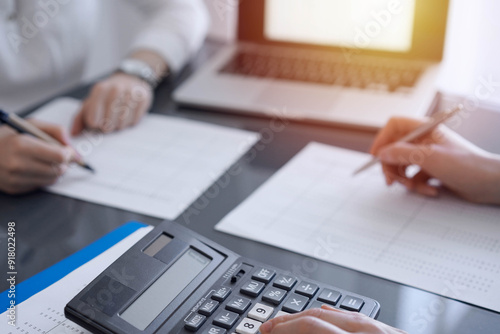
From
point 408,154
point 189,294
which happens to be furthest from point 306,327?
point 408,154

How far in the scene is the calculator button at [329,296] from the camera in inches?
21.2

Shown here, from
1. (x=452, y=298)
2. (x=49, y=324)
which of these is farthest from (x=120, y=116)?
(x=452, y=298)

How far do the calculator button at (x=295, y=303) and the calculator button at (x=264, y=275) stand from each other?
0.03 metres

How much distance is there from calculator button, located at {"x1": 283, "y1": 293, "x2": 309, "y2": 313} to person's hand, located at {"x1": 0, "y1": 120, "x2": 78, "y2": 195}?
1.37 ft

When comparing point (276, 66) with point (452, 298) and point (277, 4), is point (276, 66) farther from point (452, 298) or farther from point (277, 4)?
point (452, 298)

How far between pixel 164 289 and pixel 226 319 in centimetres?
7

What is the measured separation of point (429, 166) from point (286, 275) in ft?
1.02

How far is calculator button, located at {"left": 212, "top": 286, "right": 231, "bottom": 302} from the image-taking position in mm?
544

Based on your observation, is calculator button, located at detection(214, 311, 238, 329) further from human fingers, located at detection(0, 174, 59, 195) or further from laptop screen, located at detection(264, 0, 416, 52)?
laptop screen, located at detection(264, 0, 416, 52)

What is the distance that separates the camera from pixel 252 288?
554 millimetres

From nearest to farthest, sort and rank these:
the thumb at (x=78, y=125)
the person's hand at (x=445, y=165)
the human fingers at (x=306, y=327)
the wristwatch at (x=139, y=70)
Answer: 1. the human fingers at (x=306, y=327)
2. the person's hand at (x=445, y=165)
3. the thumb at (x=78, y=125)
4. the wristwatch at (x=139, y=70)

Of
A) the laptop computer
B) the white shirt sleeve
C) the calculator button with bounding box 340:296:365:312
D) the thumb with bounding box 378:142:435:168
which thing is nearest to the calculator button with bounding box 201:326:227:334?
the calculator button with bounding box 340:296:365:312

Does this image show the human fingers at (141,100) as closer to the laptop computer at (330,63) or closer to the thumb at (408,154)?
the laptop computer at (330,63)

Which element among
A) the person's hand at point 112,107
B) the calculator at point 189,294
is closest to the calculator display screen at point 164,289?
the calculator at point 189,294
